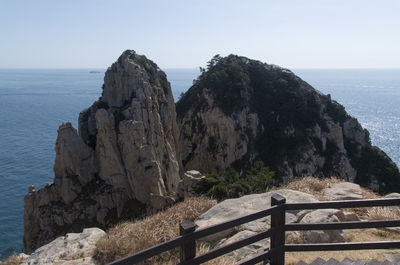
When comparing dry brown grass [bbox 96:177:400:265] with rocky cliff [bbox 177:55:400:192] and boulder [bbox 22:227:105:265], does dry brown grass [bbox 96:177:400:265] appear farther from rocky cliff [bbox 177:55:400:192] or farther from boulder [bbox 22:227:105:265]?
rocky cliff [bbox 177:55:400:192]

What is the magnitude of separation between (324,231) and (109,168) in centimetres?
3117

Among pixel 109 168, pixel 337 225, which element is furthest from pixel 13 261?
pixel 109 168

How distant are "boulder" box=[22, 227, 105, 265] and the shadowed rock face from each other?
65.9ft

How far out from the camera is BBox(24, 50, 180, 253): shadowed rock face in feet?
111

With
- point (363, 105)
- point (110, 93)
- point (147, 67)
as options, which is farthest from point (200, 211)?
point (363, 105)

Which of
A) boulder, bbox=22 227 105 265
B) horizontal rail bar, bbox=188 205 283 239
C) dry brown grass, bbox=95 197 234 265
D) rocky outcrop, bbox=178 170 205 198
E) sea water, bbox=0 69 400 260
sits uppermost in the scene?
horizontal rail bar, bbox=188 205 283 239

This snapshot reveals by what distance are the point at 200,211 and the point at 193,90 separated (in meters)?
57.3

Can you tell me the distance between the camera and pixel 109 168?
36.7m

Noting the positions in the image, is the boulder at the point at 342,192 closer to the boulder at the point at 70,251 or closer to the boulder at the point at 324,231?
the boulder at the point at 324,231

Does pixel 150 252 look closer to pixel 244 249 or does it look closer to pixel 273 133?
pixel 244 249

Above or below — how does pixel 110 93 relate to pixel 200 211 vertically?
above

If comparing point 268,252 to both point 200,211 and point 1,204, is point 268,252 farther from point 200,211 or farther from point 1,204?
point 1,204

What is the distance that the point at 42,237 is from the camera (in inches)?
1310

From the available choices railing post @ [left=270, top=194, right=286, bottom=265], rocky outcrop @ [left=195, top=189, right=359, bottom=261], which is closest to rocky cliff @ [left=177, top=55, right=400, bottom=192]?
rocky outcrop @ [left=195, top=189, right=359, bottom=261]
